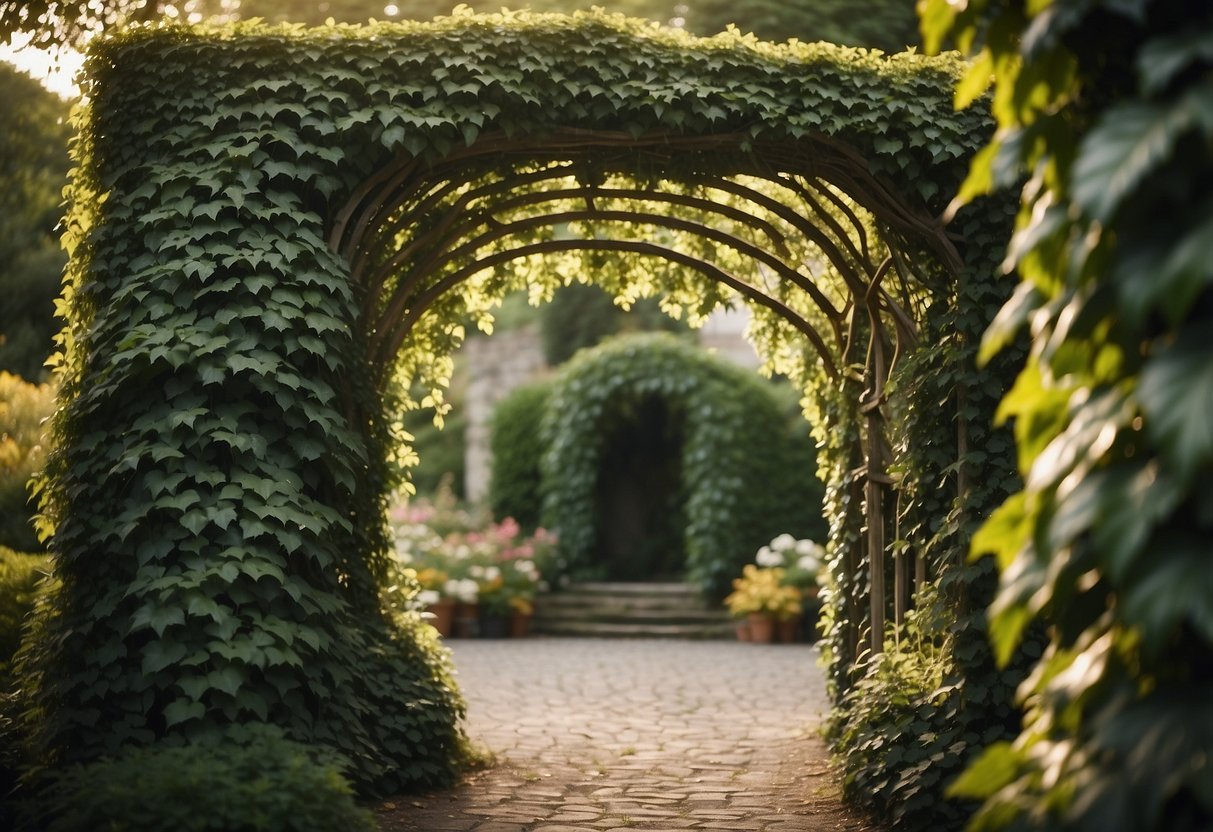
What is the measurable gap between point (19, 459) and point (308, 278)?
474 cm

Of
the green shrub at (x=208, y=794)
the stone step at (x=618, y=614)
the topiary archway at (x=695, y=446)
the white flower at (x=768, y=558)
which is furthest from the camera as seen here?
the topiary archway at (x=695, y=446)

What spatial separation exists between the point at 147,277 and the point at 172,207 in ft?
1.03

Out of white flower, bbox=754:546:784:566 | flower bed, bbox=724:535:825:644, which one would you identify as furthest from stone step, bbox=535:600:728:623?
white flower, bbox=754:546:784:566

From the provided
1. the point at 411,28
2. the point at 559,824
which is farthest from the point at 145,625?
the point at 411,28

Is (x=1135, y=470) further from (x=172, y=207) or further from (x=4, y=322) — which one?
(x=4, y=322)

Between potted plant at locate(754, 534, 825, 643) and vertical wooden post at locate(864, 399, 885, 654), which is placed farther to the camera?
potted plant at locate(754, 534, 825, 643)

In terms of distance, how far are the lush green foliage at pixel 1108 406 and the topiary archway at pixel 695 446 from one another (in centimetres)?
1103

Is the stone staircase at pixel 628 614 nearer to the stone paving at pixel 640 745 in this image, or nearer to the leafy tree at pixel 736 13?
the stone paving at pixel 640 745

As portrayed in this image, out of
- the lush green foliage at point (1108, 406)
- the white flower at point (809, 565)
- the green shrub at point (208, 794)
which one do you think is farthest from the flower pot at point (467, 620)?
the lush green foliage at point (1108, 406)

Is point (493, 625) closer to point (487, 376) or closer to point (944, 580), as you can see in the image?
point (487, 376)

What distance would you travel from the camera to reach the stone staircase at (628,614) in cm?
1295

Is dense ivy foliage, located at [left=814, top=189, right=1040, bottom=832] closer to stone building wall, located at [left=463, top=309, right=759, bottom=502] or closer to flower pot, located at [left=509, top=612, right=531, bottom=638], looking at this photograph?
flower pot, located at [left=509, top=612, right=531, bottom=638]

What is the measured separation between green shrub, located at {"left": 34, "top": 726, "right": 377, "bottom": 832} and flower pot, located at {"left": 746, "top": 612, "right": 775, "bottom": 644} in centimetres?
883

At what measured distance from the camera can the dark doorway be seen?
15.8 m
